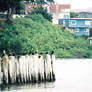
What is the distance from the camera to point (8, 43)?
79062 mm

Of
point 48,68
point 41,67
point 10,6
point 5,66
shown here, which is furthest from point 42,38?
point 5,66

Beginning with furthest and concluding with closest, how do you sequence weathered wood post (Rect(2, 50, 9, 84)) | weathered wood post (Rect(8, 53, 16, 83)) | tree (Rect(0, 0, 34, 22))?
tree (Rect(0, 0, 34, 22)), weathered wood post (Rect(8, 53, 16, 83)), weathered wood post (Rect(2, 50, 9, 84))

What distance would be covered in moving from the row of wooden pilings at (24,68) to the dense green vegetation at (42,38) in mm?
36611

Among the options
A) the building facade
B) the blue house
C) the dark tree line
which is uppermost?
the dark tree line

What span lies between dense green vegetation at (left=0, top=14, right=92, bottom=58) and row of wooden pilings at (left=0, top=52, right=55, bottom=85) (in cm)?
→ 3661

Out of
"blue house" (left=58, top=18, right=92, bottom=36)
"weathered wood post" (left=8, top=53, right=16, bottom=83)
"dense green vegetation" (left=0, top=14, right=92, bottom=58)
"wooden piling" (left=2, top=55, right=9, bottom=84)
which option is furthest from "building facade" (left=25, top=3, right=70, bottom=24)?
"wooden piling" (left=2, top=55, right=9, bottom=84)

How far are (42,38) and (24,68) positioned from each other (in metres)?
54.2

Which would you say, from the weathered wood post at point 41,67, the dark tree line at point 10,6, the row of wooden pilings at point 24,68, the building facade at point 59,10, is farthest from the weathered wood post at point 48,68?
the building facade at point 59,10

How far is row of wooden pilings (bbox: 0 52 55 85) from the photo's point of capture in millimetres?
43375

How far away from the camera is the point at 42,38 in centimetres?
9788

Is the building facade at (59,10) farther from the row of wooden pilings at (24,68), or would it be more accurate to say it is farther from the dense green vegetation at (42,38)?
the row of wooden pilings at (24,68)

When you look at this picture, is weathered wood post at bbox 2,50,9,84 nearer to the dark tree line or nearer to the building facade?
the dark tree line

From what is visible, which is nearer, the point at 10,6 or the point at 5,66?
the point at 5,66

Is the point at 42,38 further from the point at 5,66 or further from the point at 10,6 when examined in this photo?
the point at 5,66
